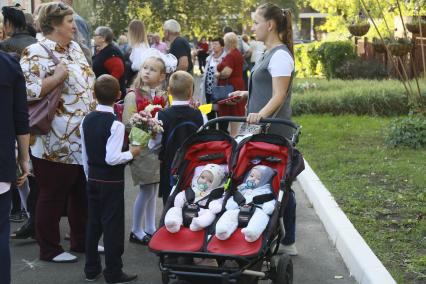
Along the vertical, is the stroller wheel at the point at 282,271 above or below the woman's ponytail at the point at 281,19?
below

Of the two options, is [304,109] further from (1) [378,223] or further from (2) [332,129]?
(1) [378,223]

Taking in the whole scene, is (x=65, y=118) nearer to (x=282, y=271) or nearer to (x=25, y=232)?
(x=25, y=232)

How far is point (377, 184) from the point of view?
8.89 m

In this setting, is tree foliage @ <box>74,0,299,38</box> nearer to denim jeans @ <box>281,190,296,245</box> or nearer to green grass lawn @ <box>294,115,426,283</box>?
green grass lawn @ <box>294,115,426,283</box>

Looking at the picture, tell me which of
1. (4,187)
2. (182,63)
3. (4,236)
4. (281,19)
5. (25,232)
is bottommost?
(25,232)

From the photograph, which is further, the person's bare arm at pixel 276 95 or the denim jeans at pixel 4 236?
the person's bare arm at pixel 276 95

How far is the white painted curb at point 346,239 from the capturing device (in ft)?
18.1

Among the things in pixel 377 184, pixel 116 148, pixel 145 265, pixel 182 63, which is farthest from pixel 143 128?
pixel 182 63

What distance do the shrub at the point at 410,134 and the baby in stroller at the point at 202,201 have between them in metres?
6.70

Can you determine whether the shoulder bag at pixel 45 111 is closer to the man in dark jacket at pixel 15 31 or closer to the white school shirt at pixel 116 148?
the white school shirt at pixel 116 148

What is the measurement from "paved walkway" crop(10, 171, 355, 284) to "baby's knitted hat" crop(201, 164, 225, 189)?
3.43ft

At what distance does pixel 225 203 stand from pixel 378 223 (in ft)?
8.82

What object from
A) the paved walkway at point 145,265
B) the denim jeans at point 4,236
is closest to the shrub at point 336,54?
the paved walkway at point 145,265

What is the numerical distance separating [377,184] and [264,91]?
3.39m
